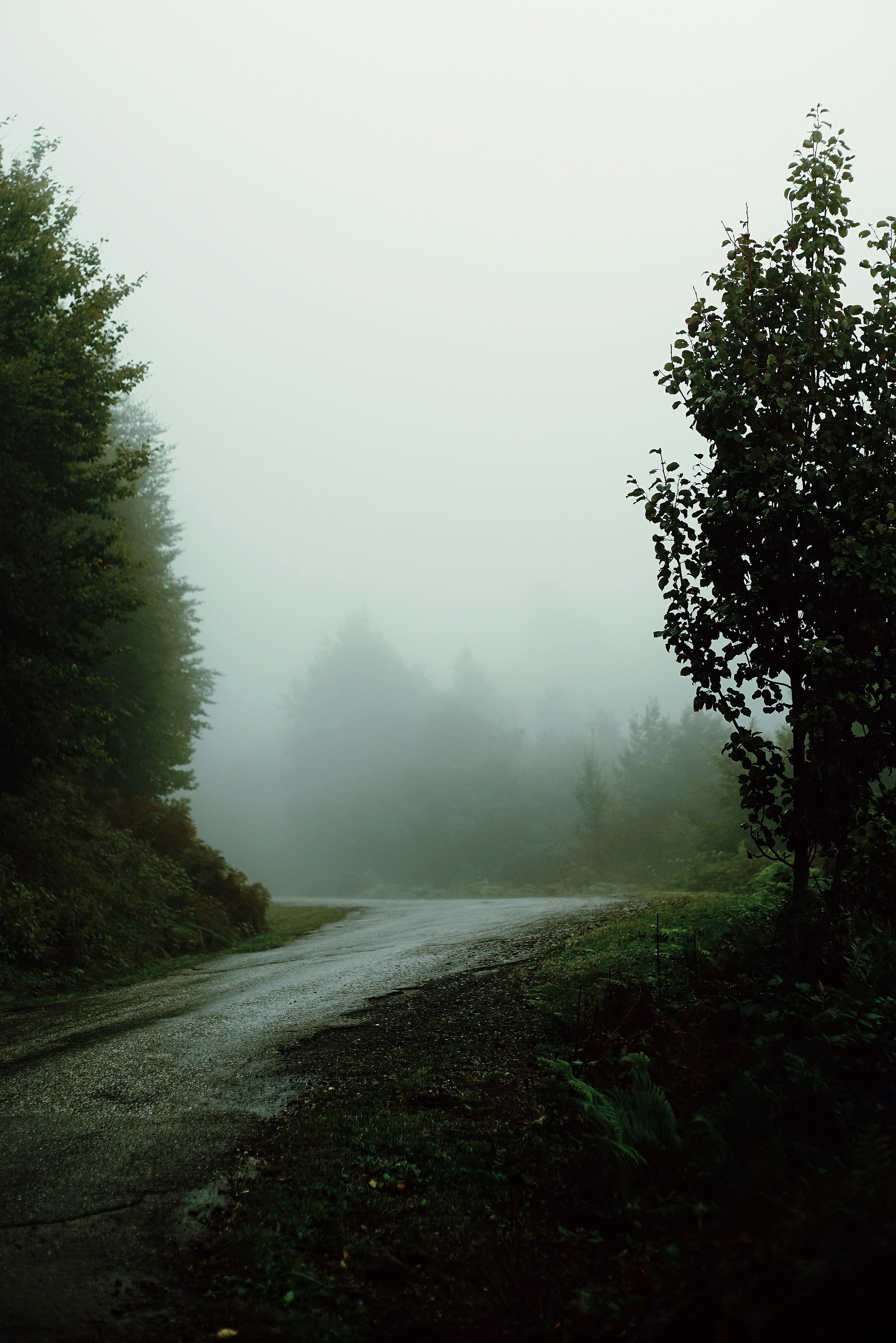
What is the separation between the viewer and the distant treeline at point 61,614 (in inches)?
481

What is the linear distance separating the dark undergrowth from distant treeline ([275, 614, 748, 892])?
21551 mm

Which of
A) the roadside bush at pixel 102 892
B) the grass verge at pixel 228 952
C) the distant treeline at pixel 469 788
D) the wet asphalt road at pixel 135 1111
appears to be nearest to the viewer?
the wet asphalt road at pixel 135 1111

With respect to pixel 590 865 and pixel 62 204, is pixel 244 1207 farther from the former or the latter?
pixel 590 865

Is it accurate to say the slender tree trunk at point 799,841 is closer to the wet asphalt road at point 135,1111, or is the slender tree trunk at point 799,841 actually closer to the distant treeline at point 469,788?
the wet asphalt road at point 135,1111

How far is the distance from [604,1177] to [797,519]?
434 cm

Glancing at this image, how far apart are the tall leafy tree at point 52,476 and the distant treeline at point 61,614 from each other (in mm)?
26

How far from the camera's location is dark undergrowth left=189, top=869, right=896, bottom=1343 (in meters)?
2.90

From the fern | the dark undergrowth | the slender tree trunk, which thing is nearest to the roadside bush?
the dark undergrowth

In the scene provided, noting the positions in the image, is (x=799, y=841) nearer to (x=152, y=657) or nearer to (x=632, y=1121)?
(x=632, y=1121)

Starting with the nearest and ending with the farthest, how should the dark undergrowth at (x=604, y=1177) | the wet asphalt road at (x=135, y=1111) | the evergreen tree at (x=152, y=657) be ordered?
the dark undergrowth at (x=604, y=1177) < the wet asphalt road at (x=135, y=1111) < the evergreen tree at (x=152, y=657)

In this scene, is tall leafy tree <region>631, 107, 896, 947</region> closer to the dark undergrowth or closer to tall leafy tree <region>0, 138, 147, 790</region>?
the dark undergrowth

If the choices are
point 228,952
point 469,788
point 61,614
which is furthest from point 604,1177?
point 469,788

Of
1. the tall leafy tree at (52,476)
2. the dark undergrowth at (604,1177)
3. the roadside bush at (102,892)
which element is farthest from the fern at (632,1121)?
the tall leafy tree at (52,476)

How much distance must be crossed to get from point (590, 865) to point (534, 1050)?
114ft
